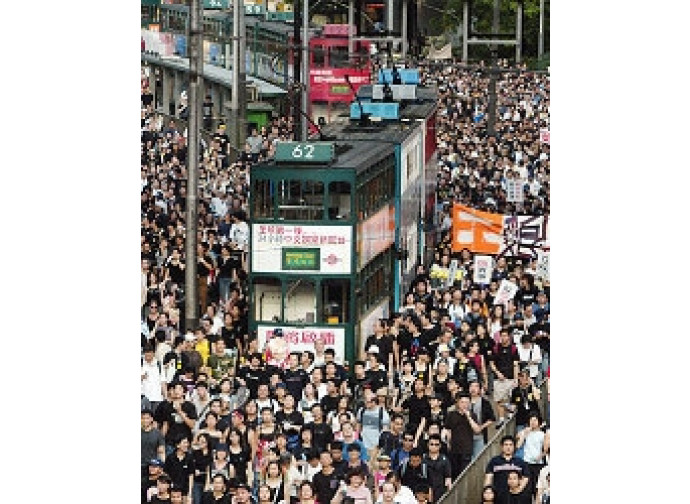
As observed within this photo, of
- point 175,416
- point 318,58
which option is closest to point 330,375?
point 175,416

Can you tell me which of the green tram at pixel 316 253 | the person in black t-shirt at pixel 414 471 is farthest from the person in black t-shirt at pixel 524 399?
the green tram at pixel 316 253

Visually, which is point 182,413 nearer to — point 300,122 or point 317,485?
point 317,485

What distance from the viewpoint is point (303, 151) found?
13.2 meters

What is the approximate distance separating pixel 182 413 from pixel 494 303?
204 cm

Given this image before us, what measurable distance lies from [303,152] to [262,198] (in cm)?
31

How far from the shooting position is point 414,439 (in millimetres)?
11773

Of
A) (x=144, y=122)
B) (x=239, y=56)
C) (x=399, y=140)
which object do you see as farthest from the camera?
(x=399, y=140)

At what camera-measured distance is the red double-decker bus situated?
14.1 meters

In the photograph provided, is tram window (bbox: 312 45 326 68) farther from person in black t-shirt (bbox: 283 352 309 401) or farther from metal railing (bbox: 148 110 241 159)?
person in black t-shirt (bbox: 283 352 309 401)

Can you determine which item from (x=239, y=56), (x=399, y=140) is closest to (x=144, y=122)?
(x=239, y=56)

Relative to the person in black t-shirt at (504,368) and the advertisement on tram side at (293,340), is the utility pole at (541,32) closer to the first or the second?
the person in black t-shirt at (504,368)

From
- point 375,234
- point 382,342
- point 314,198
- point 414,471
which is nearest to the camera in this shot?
point 414,471

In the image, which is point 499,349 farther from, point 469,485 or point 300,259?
point 469,485
